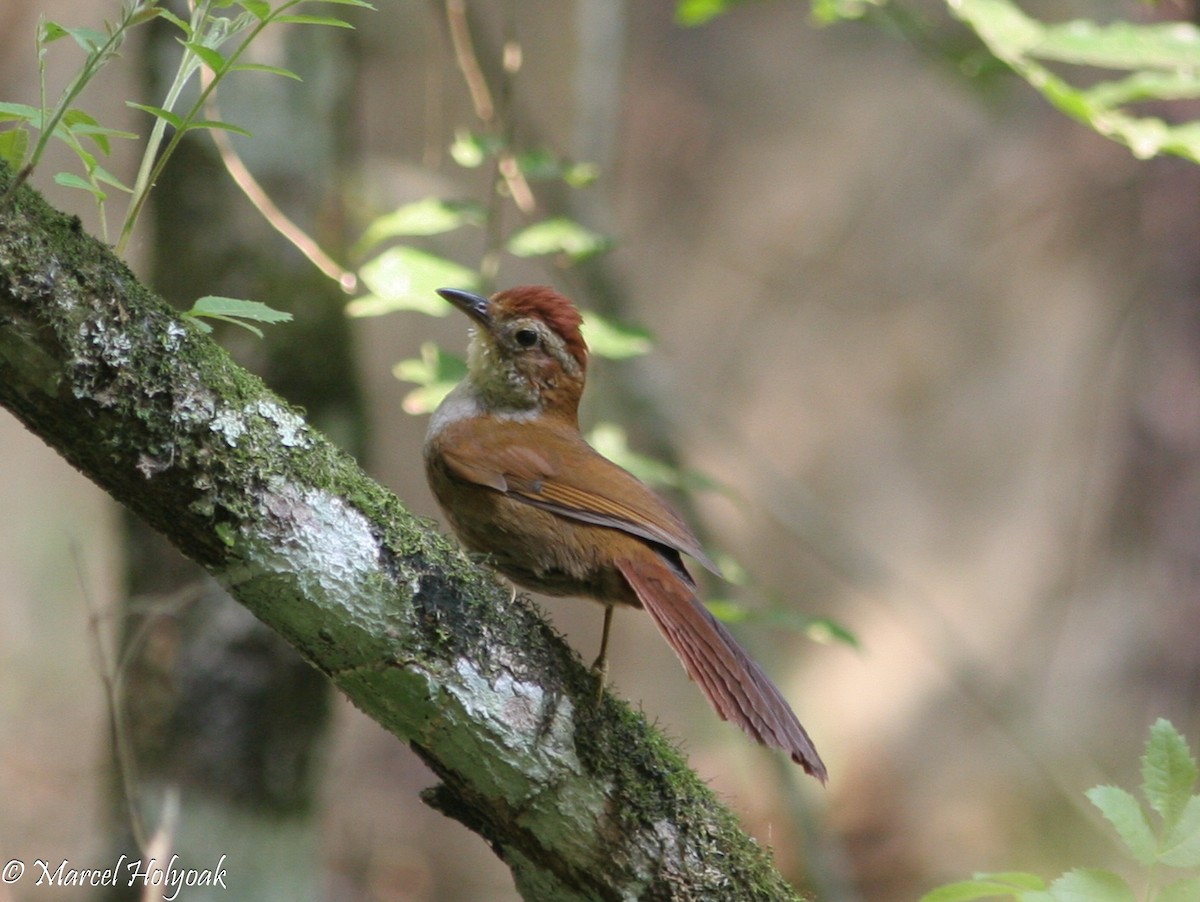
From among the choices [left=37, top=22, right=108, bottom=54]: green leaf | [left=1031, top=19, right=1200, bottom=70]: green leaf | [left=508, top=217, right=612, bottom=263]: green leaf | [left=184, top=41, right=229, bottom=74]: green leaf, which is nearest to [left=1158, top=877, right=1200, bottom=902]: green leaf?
[left=184, top=41, right=229, bottom=74]: green leaf

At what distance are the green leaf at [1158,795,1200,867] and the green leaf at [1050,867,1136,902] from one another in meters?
0.07

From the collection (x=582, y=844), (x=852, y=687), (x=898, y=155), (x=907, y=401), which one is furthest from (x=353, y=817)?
(x=582, y=844)

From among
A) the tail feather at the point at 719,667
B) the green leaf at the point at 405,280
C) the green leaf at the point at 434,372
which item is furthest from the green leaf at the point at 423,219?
the tail feather at the point at 719,667

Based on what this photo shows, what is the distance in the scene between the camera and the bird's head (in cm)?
320

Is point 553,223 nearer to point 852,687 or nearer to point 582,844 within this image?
point 582,844

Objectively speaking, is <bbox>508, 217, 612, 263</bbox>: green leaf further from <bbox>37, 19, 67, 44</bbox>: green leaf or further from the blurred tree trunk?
<bbox>37, 19, 67, 44</bbox>: green leaf

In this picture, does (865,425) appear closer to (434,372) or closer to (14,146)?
(434,372)

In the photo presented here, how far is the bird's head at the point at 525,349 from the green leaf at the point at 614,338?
45 mm

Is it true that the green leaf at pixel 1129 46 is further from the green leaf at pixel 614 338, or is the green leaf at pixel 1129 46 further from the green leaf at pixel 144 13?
the green leaf at pixel 144 13

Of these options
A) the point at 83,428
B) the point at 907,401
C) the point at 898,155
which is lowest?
the point at 83,428

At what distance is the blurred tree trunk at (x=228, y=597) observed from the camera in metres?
3.35

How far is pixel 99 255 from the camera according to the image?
1.52m

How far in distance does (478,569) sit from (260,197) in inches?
77.8

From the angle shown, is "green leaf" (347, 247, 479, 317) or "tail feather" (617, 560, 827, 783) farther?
"green leaf" (347, 247, 479, 317)
